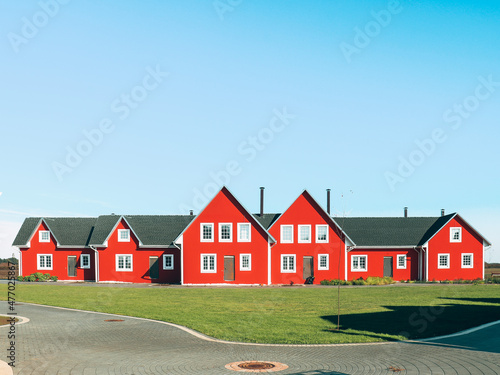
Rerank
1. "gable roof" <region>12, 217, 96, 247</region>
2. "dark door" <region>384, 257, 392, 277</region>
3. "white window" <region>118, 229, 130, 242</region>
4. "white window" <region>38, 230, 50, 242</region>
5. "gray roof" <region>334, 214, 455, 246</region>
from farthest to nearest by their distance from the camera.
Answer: "white window" <region>38, 230, 50, 242</region>
"gable roof" <region>12, 217, 96, 247</region>
"white window" <region>118, 229, 130, 242</region>
"gray roof" <region>334, 214, 455, 246</region>
"dark door" <region>384, 257, 392, 277</region>

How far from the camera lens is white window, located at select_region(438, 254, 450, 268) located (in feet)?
164

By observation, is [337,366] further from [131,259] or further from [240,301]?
[131,259]

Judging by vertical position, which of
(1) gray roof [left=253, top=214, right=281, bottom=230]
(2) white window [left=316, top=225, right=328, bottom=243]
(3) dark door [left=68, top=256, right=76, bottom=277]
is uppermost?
(1) gray roof [left=253, top=214, right=281, bottom=230]

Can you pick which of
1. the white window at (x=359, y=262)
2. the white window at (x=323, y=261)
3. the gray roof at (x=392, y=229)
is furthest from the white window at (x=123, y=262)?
the white window at (x=359, y=262)

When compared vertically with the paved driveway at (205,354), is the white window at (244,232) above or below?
above

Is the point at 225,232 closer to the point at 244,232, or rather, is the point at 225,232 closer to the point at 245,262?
the point at 244,232

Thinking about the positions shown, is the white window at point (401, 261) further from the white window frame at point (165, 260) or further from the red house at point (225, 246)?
the white window frame at point (165, 260)

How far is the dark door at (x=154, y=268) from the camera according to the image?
50.6 meters

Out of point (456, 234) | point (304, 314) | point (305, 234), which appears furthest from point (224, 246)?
point (304, 314)

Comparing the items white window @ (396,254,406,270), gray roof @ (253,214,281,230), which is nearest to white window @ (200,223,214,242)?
gray roof @ (253,214,281,230)

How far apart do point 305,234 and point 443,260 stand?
45.4 feet

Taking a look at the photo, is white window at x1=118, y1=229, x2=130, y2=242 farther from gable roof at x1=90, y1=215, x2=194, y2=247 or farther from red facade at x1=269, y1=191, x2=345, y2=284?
red facade at x1=269, y1=191, x2=345, y2=284

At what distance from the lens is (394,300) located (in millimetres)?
28797

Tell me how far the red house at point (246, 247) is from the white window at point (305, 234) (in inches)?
3.6
